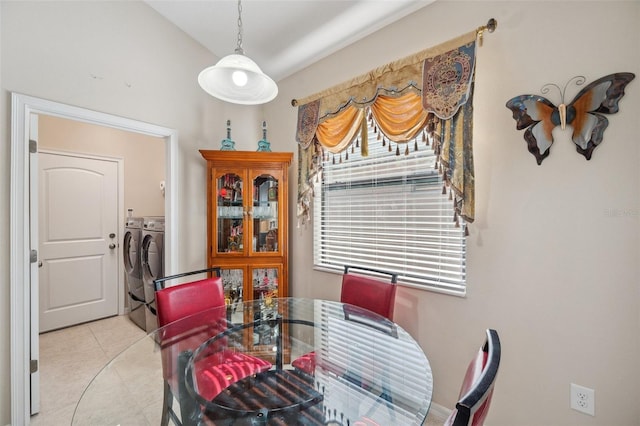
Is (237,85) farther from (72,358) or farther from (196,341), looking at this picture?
(72,358)

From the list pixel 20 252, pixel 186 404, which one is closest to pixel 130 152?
pixel 20 252

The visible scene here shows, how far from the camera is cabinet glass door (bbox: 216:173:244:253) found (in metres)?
2.68

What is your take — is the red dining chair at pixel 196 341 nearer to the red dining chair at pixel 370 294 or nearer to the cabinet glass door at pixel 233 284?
the red dining chair at pixel 370 294

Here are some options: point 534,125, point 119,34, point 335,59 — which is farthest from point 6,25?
point 534,125

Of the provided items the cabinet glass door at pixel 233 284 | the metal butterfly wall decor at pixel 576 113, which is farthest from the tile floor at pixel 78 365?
the metal butterfly wall decor at pixel 576 113

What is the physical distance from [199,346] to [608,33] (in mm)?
2611

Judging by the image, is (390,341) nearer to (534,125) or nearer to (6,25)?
(534,125)

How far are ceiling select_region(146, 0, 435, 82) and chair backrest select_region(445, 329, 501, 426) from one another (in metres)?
2.11

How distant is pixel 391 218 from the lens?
214 centimetres

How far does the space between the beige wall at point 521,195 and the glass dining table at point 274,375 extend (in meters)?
0.60

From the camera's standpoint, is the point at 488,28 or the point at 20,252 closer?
the point at 488,28

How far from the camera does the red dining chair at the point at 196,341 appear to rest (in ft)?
4.68

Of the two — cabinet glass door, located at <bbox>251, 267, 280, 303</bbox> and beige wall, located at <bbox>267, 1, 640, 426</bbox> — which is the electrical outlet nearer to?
beige wall, located at <bbox>267, 1, 640, 426</bbox>

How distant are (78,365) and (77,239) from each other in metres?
1.59
